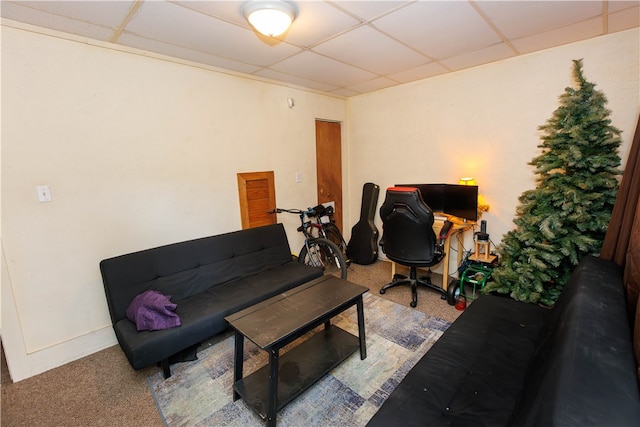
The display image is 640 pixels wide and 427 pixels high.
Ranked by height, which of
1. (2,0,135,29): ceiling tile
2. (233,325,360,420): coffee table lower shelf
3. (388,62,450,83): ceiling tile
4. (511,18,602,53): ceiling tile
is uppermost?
(388,62,450,83): ceiling tile

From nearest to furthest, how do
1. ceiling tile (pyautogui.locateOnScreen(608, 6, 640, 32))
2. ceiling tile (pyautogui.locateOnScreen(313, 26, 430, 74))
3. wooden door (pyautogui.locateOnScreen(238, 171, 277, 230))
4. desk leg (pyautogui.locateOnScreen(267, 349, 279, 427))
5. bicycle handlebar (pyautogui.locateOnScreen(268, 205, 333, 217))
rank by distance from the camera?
desk leg (pyautogui.locateOnScreen(267, 349, 279, 427)) → ceiling tile (pyautogui.locateOnScreen(608, 6, 640, 32)) → ceiling tile (pyautogui.locateOnScreen(313, 26, 430, 74)) → wooden door (pyautogui.locateOnScreen(238, 171, 277, 230)) → bicycle handlebar (pyautogui.locateOnScreen(268, 205, 333, 217))

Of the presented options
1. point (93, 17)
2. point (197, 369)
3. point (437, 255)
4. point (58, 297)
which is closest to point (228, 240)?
point (197, 369)

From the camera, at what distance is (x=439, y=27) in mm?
2086

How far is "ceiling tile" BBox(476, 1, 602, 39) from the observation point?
1.81 meters

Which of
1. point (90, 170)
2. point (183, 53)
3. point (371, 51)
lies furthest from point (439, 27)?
point (90, 170)

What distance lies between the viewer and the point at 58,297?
2143mm

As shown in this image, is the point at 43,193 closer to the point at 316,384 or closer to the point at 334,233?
the point at 316,384

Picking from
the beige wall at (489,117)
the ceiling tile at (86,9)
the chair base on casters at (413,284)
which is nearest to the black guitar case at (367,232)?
the beige wall at (489,117)

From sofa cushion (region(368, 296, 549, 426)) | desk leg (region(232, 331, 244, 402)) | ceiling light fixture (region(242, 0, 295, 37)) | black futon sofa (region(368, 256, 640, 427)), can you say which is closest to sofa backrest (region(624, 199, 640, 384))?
black futon sofa (region(368, 256, 640, 427))

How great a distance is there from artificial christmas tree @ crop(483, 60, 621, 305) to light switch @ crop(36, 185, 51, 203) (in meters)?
3.59

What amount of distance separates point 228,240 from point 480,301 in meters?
2.22

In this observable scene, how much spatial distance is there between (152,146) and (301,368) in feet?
7.21

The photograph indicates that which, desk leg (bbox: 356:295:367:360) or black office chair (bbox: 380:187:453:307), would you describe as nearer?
desk leg (bbox: 356:295:367:360)

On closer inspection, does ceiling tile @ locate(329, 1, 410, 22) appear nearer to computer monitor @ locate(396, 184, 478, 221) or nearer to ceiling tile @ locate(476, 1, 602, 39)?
ceiling tile @ locate(476, 1, 602, 39)
